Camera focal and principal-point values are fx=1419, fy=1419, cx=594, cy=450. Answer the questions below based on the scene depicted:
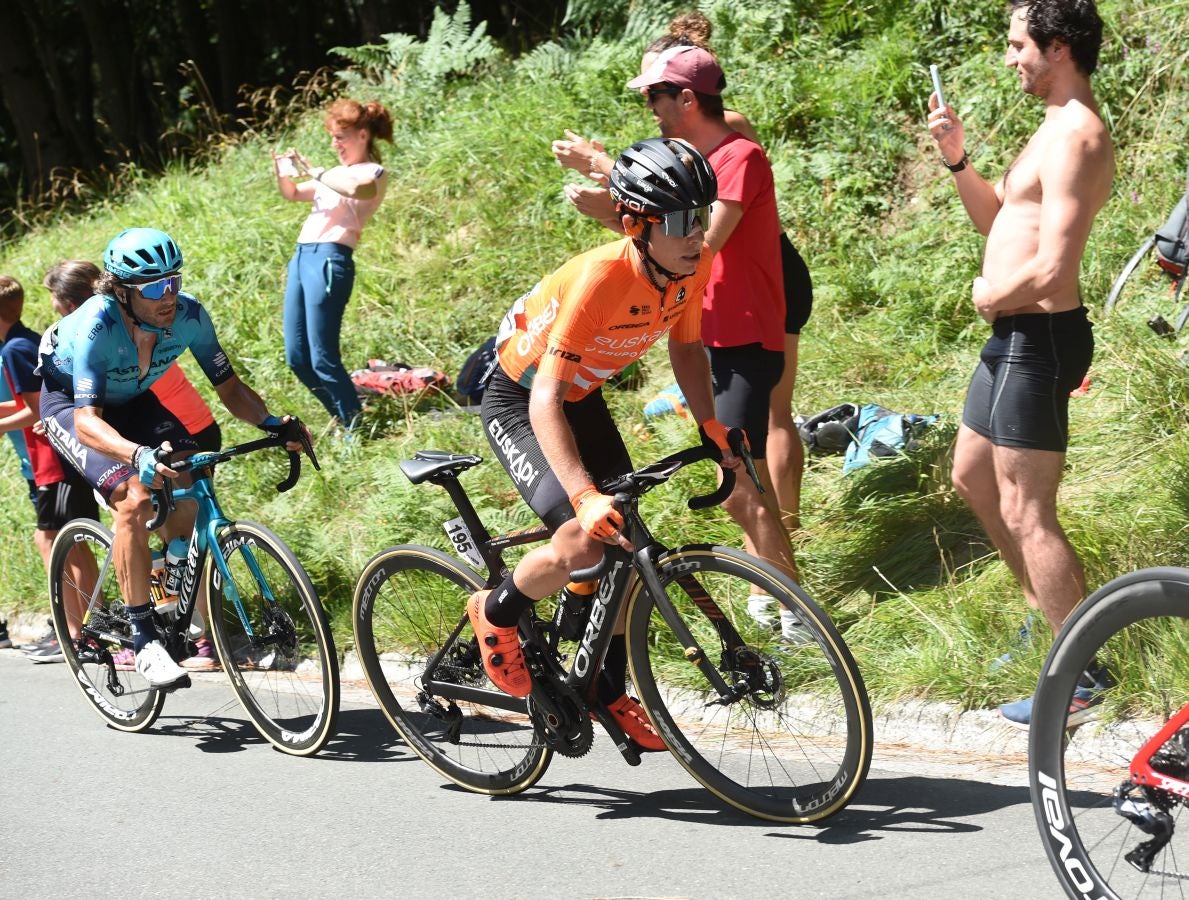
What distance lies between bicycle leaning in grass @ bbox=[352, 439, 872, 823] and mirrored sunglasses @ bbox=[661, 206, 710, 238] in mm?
678

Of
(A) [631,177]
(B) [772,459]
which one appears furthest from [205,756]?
(A) [631,177]

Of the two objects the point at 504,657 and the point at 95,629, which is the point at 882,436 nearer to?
the point at 504,657

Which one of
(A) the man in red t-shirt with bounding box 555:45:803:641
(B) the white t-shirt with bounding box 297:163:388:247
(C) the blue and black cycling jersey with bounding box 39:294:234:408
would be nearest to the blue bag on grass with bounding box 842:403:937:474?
(A) the man in red t-shirt with bounding box 555:45:803:641

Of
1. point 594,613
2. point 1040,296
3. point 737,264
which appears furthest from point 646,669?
point 737,264

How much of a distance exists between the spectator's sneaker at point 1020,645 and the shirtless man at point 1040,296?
0.23 meters

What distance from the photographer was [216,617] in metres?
5.80

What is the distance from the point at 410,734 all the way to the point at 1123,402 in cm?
362

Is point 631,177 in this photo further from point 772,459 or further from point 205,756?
point 205,756

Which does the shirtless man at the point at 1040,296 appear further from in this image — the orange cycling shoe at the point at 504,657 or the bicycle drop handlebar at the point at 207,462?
the bicycle drop handlebar at the point at 207,462

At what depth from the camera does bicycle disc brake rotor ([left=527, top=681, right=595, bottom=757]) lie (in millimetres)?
4668

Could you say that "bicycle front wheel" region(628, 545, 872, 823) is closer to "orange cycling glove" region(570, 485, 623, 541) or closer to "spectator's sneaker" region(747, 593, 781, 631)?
"spectator's sneaker" region(747, 593, 781, 631)

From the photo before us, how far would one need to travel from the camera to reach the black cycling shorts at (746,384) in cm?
557

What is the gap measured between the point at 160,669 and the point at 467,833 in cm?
190

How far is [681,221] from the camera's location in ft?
13.9
